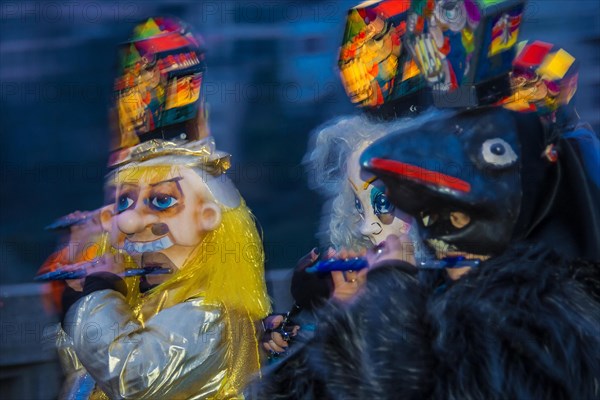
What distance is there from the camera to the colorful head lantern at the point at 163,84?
79.7 inches

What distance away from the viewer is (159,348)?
1799mm

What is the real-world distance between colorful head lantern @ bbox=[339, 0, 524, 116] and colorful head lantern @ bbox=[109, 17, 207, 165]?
38cm

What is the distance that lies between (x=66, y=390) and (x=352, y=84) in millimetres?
1051

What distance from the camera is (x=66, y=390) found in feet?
7.36

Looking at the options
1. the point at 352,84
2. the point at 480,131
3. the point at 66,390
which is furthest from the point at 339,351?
the point at 66,390

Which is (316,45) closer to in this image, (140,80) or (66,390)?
(140,80)

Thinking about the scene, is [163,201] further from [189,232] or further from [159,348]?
[159,348]

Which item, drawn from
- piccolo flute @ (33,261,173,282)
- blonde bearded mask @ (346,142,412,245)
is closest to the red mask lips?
blonde bearded mask @ (346,142,412,245)

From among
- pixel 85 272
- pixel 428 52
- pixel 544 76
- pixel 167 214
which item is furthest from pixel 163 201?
pixel 544 76

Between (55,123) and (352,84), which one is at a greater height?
(352,84)

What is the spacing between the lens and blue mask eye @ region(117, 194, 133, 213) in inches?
78.0

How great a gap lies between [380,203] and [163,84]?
58 centimetres

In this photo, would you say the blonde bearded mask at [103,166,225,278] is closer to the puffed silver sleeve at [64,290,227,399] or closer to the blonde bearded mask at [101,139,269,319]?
the blonde bearded mask at [101,139,269,319]

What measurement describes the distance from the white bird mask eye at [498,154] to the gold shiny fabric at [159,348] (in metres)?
0.73
